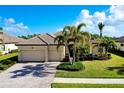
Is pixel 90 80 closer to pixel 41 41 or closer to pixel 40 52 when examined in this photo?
pixel 40 52

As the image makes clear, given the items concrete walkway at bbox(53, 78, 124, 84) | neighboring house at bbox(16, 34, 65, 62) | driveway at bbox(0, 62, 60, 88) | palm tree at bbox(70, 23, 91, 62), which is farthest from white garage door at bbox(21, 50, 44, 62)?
concrete walkway at bbox(53, 78, 124, 84)

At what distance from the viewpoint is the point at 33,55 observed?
30625 millimetres

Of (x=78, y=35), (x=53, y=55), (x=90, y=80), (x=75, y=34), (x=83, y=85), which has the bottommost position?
(x=83, y=85)

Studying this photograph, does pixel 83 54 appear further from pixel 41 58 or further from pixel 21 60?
pixel 21 60

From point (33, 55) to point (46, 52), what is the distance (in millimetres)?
1808

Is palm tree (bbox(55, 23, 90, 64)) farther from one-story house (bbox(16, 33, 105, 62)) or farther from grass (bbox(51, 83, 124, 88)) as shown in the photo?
grass (bbox(51, 83, 124, 88))

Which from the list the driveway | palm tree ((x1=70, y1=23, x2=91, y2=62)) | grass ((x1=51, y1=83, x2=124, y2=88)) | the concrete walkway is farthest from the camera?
palm tree ((x1=70, y1=23, x2=91, y2=62))

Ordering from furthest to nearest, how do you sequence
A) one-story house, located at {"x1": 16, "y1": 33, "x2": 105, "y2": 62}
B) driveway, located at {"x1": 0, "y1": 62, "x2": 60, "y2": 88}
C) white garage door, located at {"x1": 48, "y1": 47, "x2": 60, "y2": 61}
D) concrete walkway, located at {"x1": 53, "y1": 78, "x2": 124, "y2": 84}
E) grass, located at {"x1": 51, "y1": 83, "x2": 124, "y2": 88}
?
white garage door, located at {"x1": 48, "y1": 47, "x2": 60, "y2": 61}
one-story house, located at {"x1": 16, "y1": 33, "x2": 105, "y2": 62}
concrete walkway, located at {"x1": 53, "y1": 78, "x2": 124, "y2": 84}
driveway, located at {"x1": 0, "y1": 62, "x2": 60, "y2": 88}
grass, located at {"x1": 51, "y1": 83, "x2": 124, "y2": 88}

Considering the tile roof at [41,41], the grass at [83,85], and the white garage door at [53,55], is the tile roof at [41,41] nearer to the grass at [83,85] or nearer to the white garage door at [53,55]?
the white garage door at [53,55]

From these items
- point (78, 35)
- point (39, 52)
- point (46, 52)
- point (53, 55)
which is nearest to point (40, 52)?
point (39, 52)

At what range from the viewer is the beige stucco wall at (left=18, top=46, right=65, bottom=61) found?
30391mm
